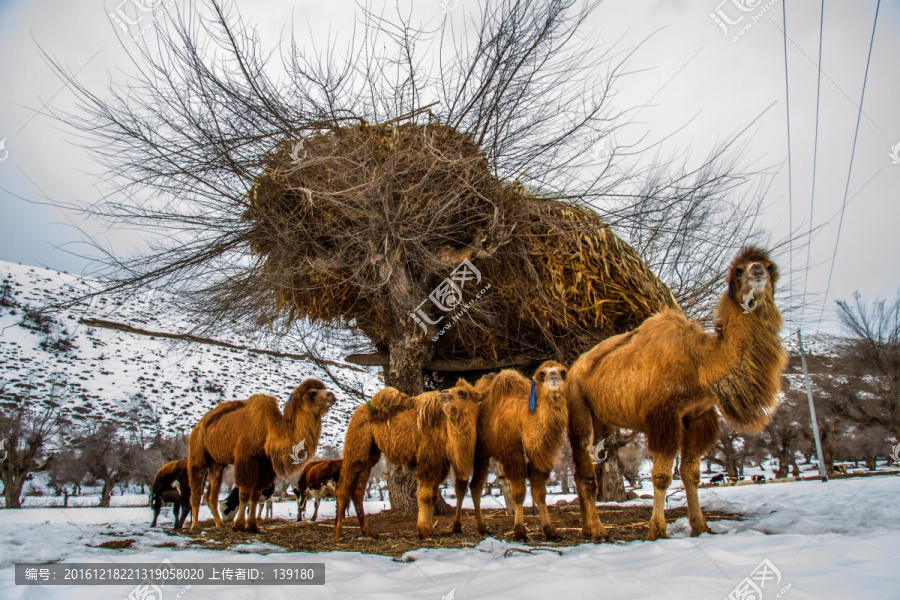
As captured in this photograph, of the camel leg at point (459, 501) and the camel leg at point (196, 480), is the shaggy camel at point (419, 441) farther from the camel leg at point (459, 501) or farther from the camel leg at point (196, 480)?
the camel leg at point (196, 480)

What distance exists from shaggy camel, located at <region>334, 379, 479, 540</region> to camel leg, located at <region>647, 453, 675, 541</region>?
1.76 m

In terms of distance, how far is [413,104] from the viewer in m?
6.14

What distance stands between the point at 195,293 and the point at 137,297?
83 cm

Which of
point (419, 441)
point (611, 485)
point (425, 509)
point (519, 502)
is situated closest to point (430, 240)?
point (419, 441)

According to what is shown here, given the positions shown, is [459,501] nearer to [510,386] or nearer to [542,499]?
[542,499]

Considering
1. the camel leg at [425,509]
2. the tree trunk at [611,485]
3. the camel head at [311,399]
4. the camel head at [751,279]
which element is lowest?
the tree trunk at [611,485]

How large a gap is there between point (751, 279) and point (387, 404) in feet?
11.9

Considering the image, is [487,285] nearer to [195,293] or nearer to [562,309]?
[562,309]

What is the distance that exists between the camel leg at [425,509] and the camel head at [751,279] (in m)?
3.28

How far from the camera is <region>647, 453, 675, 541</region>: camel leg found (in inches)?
146

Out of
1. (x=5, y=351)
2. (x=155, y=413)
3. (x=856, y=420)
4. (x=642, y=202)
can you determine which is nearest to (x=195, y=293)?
(x=642, y=202)

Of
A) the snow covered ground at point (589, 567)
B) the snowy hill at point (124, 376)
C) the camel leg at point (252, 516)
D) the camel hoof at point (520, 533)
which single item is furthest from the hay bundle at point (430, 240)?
the snowy hill at point (124, 376)

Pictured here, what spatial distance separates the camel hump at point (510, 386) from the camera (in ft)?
16.7

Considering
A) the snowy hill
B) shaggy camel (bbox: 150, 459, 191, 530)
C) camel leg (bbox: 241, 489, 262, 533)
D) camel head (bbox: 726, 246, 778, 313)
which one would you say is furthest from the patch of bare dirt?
the snowy hill
